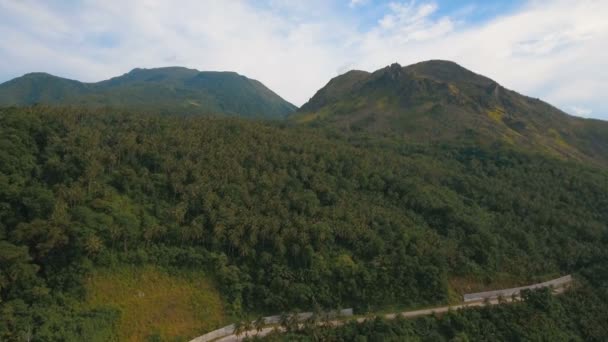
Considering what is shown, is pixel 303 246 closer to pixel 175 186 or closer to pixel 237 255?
pixel 237 255

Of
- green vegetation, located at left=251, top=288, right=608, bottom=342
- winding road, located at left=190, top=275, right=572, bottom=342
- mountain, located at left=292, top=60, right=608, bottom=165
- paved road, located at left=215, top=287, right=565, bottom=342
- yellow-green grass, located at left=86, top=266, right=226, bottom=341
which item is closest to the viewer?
yellow-green grass, located at left=86, top=266, right=226, bottom=341

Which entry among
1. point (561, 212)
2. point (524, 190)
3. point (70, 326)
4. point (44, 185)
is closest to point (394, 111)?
point (524, 190)

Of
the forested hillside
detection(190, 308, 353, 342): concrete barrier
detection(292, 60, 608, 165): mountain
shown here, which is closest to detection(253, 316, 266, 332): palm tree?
detection(190, 308, 353, 342): concrete barrier

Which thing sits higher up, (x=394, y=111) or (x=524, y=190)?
(x=394, y=111)

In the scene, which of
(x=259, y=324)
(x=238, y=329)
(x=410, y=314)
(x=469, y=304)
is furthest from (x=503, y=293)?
A: (x=238, y=329)

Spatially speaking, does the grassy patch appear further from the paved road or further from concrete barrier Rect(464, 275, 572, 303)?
the paved road

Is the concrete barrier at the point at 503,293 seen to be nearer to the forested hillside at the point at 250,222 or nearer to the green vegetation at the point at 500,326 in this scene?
the forested hillside at the point at 250,222
